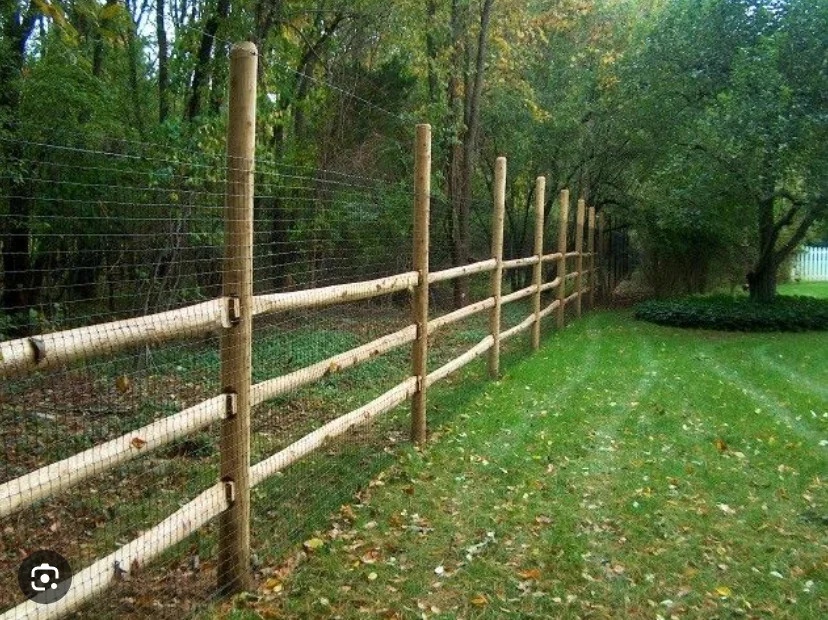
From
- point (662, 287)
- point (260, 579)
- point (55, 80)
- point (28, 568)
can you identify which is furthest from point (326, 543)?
point (662, 287)

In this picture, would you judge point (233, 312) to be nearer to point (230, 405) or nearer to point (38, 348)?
point (230, 405)

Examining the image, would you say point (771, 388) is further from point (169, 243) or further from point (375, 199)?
point (169, 243)

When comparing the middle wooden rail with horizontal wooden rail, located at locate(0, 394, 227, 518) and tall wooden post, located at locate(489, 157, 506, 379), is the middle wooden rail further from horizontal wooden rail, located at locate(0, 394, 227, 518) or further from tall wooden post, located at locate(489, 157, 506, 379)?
tall wooden post, located at locate(489, 157, 506, 379)

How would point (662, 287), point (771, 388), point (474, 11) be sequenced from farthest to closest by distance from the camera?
point (662, 287), point (474, 11), point (771, 388)

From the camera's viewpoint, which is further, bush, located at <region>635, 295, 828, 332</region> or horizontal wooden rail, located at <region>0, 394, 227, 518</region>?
bush, located at <region>635, 295, 828, 332</region>

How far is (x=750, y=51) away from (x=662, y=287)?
20.2 ft

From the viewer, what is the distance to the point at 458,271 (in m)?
6.86

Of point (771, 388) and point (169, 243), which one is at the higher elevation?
point (169, 243)

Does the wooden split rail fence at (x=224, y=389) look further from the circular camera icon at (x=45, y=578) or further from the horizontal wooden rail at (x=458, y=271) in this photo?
the horizontal wooden rail at (x=458, y=271)

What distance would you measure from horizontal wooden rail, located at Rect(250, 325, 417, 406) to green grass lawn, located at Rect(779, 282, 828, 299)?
19359mm

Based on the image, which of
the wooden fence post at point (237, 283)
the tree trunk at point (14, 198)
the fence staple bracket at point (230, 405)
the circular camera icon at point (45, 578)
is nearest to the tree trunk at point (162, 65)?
the tree trunk at point (14, 198)

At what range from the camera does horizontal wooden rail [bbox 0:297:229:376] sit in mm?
2225

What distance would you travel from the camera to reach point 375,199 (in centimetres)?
575

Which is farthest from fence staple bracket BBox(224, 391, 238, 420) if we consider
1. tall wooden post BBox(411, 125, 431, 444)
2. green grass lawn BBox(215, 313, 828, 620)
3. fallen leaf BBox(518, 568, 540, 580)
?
tall wooden post BBox(411, 125, 431, 444)
